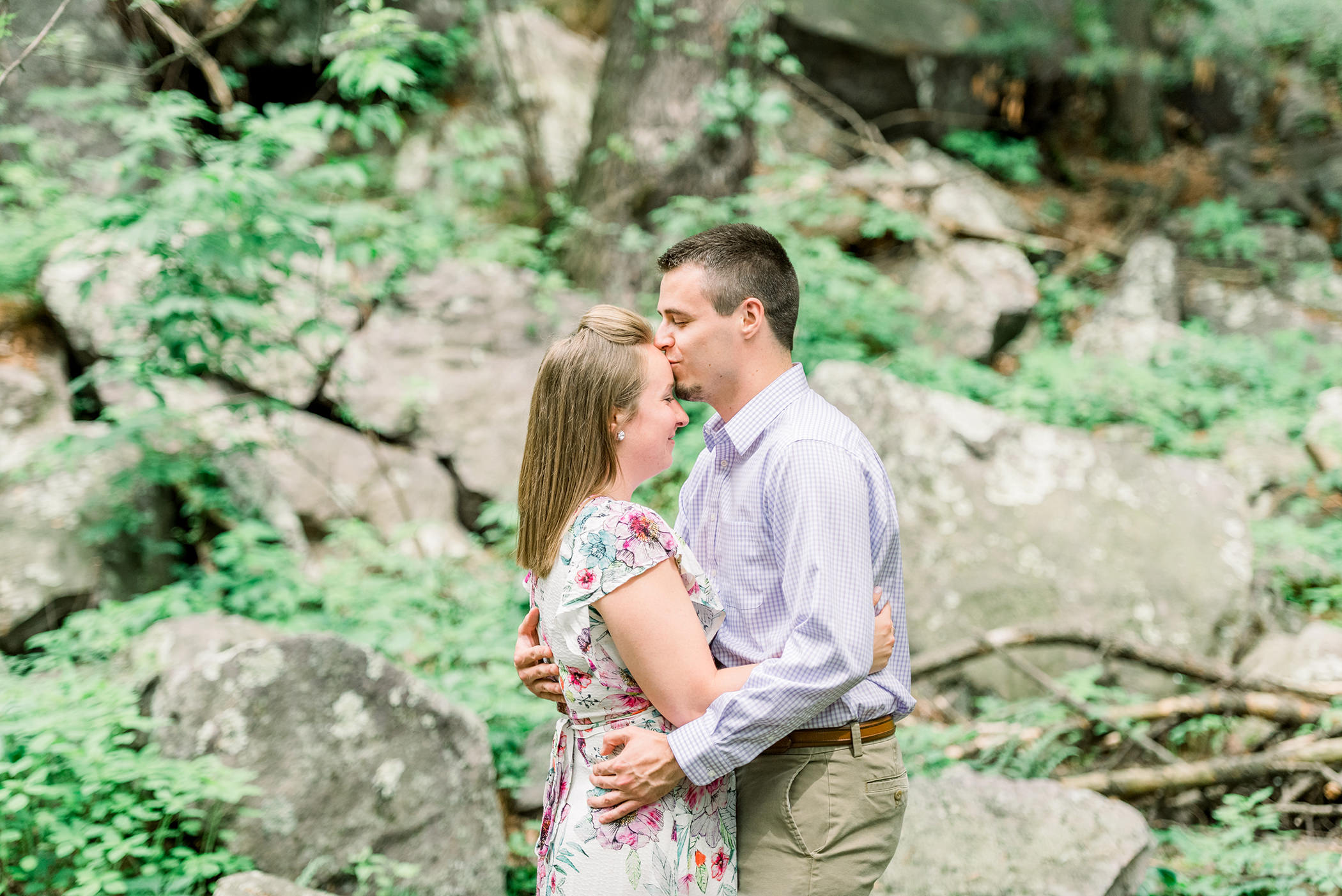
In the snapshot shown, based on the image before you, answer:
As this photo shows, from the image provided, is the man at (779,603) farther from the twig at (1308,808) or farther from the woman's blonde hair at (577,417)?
the twig at (1308,808)

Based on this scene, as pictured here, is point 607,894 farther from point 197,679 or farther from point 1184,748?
point 1184,748

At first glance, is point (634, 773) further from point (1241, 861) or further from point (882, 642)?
point (1241, 861)

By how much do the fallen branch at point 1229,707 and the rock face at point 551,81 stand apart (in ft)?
19.3

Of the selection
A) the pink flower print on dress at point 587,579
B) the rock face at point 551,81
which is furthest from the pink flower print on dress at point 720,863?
the rock face at point 551,81

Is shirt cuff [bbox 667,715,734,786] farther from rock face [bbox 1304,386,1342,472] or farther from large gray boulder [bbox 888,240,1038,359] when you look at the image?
large gray boulder [bbox 888,240,1038,359]

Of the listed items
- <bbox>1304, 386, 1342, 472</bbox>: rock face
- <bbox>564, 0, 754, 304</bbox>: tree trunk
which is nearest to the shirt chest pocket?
<bbox>564, 0, 754, 304</bbox>: tree trunk

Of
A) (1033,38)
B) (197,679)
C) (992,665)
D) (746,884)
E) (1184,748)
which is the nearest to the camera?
(746,884)

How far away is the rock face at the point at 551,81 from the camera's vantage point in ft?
26.0

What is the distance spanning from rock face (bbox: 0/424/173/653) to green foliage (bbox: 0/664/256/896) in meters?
1.38

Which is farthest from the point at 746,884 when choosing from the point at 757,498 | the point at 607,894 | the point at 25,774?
the point at 25,774

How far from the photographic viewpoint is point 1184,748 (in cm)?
375

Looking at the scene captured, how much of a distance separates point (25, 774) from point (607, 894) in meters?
1.97

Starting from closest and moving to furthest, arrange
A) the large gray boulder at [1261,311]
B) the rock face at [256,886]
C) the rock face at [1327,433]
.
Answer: the rock face at [256,886], the rock face at [1327,433], the large gray boulder at [1261,311]

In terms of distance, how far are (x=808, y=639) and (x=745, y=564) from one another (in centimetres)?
29
